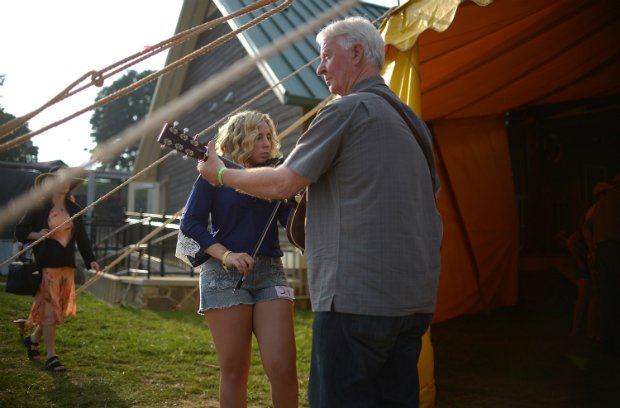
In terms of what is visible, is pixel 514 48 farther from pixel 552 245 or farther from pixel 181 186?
pixel 181 186

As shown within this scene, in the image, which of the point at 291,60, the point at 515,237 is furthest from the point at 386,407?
the point at 291,60

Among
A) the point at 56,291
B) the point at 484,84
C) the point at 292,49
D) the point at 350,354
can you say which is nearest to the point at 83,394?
the point at 56,291

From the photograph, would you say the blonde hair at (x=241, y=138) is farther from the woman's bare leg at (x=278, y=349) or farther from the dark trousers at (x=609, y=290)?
the dark trousers at (x=609, y=290)

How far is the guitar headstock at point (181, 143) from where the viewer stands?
220 cm

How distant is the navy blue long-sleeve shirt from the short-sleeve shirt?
83 centimetres

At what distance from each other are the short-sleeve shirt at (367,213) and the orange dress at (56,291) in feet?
11.3

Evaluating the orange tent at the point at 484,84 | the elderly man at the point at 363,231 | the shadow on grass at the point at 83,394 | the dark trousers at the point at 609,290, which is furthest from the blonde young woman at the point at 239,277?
the dark trousers at the point at 609,290

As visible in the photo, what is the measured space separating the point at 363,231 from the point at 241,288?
40.0 inches

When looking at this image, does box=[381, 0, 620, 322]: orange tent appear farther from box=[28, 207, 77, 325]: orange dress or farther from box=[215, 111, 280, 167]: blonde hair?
box=[28, 207, 77, 325]: orange dress

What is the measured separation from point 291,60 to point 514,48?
5335 millimetres

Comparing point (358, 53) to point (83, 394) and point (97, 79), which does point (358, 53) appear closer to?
point (97, 79)

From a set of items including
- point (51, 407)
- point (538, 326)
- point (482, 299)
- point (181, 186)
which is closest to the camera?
point (51, 407)

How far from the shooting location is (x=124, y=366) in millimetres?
4891

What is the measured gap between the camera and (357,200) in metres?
1.84
